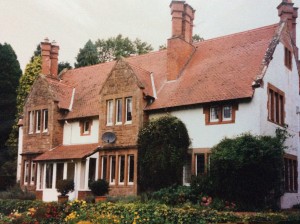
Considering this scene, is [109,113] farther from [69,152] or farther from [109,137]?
[69,152]

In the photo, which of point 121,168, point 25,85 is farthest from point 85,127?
point 25,85

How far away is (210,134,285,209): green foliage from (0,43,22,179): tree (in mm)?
38163

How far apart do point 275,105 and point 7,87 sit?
4187cm

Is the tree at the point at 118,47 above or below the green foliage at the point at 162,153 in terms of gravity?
above

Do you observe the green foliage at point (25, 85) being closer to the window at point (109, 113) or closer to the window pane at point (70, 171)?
the window pane at point (70, 171)

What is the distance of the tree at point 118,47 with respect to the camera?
61.7 m

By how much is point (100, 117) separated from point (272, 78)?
12015 mm

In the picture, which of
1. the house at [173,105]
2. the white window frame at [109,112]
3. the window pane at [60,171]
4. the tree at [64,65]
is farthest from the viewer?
the tree at [64,65]

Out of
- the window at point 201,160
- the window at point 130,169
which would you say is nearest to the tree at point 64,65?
the window at point 130,169

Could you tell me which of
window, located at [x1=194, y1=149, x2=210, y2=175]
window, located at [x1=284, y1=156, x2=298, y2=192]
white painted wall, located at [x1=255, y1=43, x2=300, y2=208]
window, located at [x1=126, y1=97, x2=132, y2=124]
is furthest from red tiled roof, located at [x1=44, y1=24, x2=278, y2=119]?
window, located at [x1=284, y1=156, x2=298, y2=192]

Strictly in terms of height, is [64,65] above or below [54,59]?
above

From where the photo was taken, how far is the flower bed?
18281mm

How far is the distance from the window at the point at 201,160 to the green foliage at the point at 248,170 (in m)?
2.07

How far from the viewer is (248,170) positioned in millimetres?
22828
